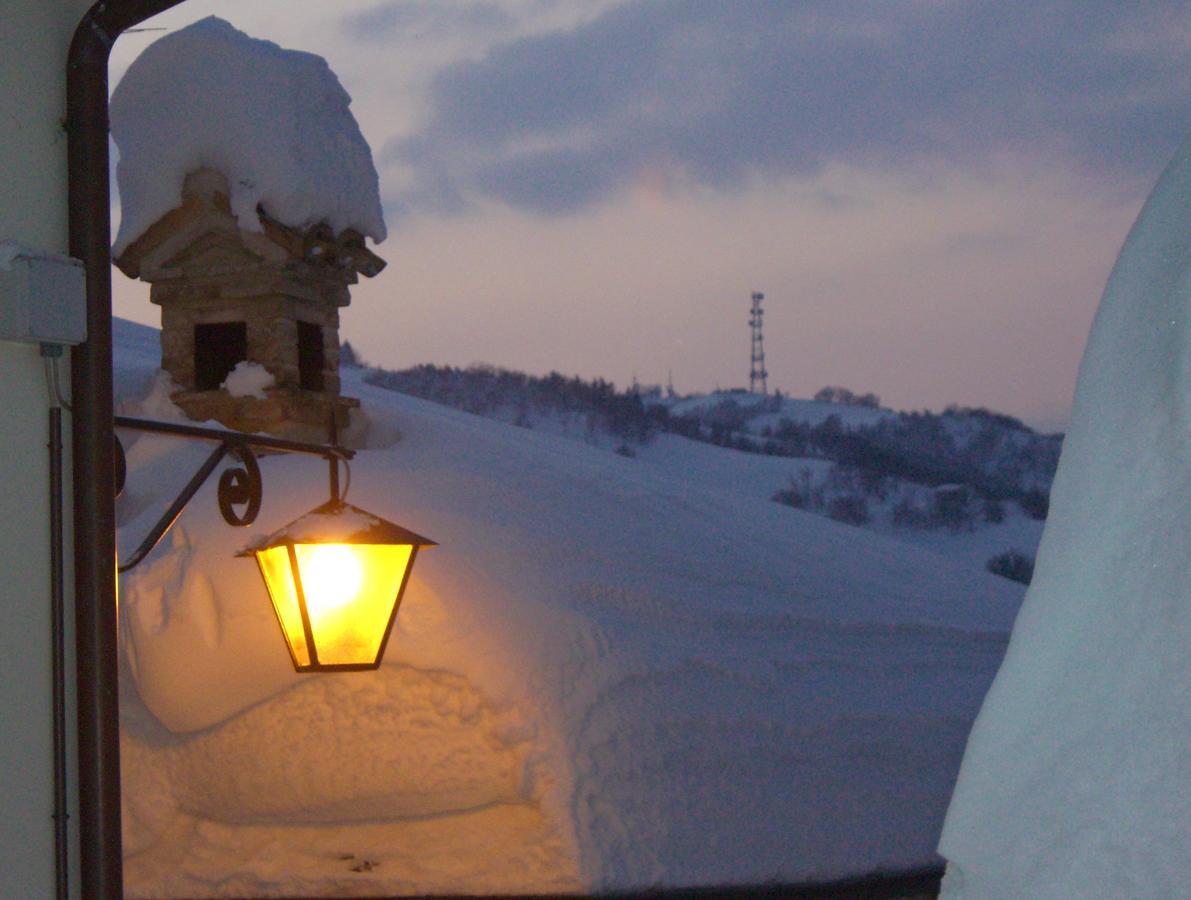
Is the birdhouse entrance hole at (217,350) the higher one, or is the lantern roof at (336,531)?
the birdhouse entrance hole at (217,350)

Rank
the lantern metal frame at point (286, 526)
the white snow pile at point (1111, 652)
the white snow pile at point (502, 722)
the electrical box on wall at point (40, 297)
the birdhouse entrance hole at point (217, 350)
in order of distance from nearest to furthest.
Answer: the white snow pile at point (1111, 652) → the electrical box on wall at point (40, 297) → the lantern metal frame at point (286, 526) → the white snow pile at point (502, 722) → the birdhouse entrance hole at point (217, 350)

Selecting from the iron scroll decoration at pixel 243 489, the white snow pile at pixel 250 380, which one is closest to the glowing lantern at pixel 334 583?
the iron scroll decoration at pixel 243 489

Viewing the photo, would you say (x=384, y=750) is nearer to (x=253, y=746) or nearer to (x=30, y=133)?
(x=253, y=746)

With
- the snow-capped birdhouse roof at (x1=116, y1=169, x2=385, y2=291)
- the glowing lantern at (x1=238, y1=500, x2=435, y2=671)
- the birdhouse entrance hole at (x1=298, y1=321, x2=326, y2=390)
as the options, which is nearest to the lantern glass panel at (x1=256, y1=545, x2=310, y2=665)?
the glowing lantern at (x1=238, y1=500, x2=435, y2=671)

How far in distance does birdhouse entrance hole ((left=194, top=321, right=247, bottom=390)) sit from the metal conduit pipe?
17.8ft

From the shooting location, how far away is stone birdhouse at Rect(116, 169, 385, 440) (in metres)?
7.91

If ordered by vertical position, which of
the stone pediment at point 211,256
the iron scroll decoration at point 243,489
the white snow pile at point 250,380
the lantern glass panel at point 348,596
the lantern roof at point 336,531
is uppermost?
the stone pediment at point 211,256

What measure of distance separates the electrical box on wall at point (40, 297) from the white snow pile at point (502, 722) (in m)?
3.90

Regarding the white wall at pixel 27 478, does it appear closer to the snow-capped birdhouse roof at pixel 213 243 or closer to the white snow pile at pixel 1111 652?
the white snow pile at pixel 1111 652

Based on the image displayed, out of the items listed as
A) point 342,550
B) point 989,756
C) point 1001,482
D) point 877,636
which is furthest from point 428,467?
point 1001,482

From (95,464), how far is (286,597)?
50.4 inches

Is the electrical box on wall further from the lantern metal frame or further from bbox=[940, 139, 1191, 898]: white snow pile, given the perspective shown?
bbox=[940, 139, 1191, 898]: white snow pile

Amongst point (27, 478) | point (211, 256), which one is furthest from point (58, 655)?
point (211, 256)

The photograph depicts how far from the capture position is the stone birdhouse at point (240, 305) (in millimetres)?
7914
